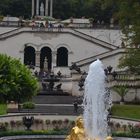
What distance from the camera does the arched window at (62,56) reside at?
3285 inches

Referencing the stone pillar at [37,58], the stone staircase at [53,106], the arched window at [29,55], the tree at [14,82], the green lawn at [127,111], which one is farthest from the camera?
the arched window at [29,55]

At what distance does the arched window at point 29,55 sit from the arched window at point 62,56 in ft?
9.27

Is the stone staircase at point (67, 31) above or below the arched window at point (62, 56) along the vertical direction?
above

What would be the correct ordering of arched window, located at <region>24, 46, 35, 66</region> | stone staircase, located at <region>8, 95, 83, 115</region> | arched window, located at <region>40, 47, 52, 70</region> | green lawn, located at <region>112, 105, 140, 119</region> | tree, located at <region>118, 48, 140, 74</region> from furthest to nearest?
1. arched window, located at <region>40, 47, 52, 70</region>
2. arched window, located at <region>24, 46, 35, 66</region>
3. tree, located at <region>118, 48, 140, 74</region>
4. green lawn, located at <region>112, 105, 140, 119</region>
5. stone staircase, located at <region>8, 95, 83, 115</region>

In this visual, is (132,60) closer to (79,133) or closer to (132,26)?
(132,26)

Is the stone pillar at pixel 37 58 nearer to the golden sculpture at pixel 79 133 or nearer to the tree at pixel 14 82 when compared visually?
the tree at pixel 14 82

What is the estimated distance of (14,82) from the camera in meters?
46.3

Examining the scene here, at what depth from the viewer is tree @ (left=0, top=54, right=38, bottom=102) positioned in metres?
45.9

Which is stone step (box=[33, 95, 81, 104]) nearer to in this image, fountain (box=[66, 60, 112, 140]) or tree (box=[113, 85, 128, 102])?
tree (box=[113, 85, 128, 102])

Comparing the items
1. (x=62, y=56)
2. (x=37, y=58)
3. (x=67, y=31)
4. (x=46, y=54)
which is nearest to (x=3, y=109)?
(x=37, y=58)

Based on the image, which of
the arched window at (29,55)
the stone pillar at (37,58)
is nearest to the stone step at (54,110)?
the stone pillar at (37,58)

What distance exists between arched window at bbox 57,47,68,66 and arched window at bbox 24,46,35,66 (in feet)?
9.27

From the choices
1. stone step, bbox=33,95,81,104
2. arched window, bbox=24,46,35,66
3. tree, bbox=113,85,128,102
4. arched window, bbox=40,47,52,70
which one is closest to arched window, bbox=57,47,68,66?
arched window, bbox=40,47,52,70

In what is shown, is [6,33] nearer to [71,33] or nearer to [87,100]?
[71,33]
